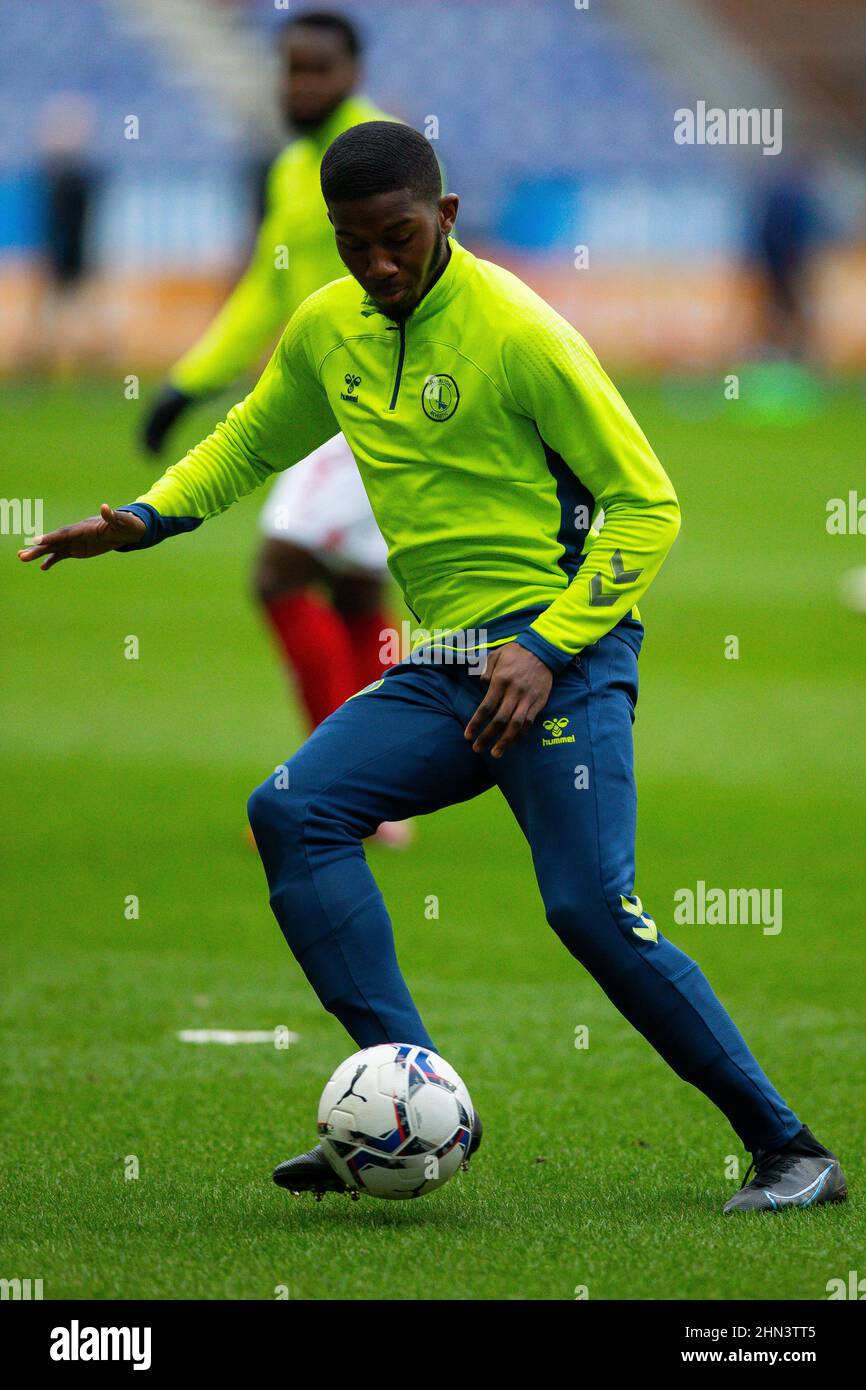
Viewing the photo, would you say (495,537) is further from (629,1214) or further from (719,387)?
(719,387)

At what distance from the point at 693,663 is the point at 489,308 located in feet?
26.9

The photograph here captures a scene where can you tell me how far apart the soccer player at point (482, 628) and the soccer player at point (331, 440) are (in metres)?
3.12

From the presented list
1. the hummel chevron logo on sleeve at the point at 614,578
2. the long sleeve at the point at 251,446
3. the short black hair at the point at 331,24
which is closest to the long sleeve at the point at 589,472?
the hummel chevron logo on sleeve at the point at 614,578

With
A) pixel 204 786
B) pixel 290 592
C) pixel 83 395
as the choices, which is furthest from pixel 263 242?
pixel 83 395

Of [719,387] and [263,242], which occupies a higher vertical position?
[719,387]

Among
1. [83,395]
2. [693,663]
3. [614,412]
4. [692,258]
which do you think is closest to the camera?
[614,412]

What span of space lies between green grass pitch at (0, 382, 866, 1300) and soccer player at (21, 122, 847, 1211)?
360 millimetres

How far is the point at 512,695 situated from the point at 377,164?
41.8 inches

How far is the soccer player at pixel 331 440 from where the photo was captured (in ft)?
24.6

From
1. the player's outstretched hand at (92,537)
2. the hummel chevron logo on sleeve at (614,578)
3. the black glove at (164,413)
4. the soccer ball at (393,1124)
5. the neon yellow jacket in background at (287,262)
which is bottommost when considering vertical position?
the soccer ball at (393,1124)

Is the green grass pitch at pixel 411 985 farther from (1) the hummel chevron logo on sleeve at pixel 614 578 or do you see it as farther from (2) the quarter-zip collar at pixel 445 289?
(2) the quarter-zip collar at pixel 445 289
